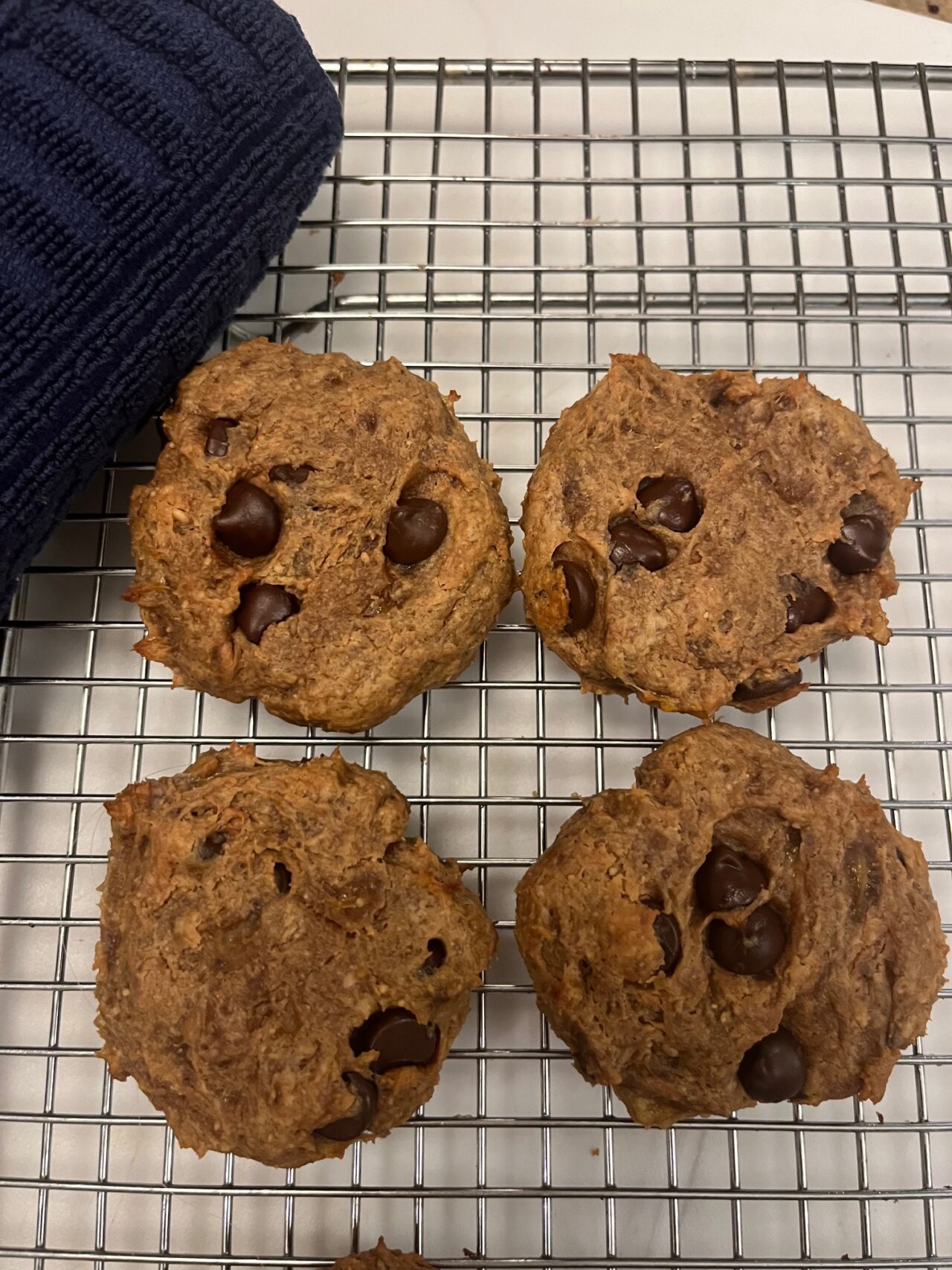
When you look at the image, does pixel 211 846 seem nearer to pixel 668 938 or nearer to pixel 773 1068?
pixel 668 938

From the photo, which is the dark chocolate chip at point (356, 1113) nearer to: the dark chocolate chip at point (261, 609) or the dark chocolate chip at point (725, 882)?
the dark chocolate chip at point (725, 882)

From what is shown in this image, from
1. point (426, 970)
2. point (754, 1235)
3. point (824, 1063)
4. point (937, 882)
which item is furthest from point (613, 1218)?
point (937, 882)

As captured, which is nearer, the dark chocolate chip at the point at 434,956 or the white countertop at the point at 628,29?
the dark chocolate chip at the point at 434,956

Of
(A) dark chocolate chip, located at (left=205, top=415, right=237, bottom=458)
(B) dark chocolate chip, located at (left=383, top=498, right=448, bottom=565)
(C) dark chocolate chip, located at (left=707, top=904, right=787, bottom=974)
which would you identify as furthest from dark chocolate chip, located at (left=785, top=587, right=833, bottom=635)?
(A) dark chocolate chip, located at (left=205, top=415, right=237, bottom=458)

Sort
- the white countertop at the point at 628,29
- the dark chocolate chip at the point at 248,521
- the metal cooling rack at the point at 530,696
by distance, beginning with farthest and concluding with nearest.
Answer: the white countertop at the point at 628,29, the metal cooling rack at the point at 530,696, the dark chocolate chip at the point at 248,521

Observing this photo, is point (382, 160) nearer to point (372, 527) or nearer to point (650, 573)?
point (372, 527)

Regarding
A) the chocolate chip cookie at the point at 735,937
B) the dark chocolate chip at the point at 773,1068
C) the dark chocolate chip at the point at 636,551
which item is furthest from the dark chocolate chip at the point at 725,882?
the dark chocolate chip at the point at 636,551

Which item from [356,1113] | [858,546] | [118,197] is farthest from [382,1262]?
[118,197]
